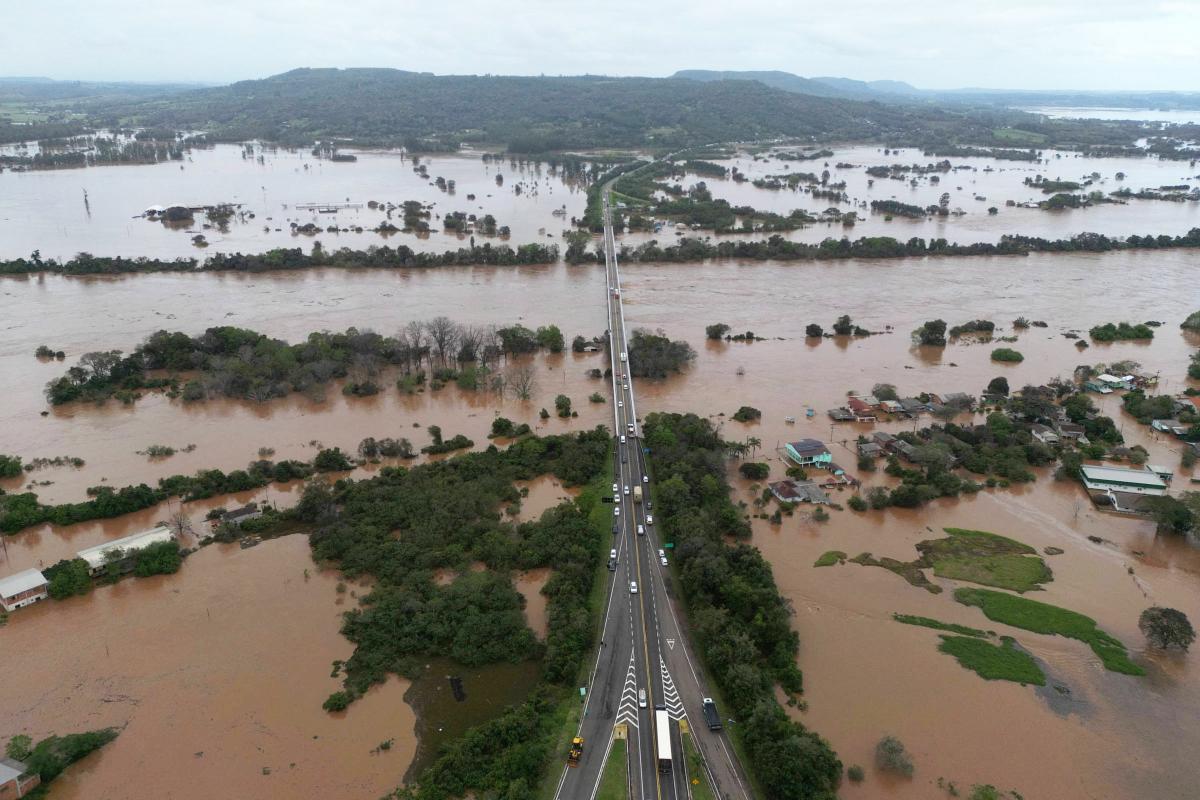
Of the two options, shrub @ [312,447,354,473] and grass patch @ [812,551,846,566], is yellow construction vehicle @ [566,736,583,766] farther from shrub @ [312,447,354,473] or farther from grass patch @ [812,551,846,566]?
shrub @ [312,447,354,473]

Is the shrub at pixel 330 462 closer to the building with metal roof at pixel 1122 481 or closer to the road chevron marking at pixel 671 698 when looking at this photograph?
the road chevron marking at pixel 671 698

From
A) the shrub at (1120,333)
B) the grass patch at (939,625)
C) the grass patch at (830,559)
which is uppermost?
the shrub at (1120,333)

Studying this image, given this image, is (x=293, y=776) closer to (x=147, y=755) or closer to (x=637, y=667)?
(x=147, y=755)

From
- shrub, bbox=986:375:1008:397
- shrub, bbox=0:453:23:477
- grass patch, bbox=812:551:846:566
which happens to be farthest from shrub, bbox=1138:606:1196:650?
shrub, bbox=0:453:23:477

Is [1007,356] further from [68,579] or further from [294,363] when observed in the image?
[68,579]

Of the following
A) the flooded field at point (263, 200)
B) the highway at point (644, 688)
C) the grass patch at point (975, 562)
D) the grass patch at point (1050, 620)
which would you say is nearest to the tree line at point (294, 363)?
the highway at point (644, 688)

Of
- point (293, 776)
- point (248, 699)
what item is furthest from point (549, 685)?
point (248, 699)
